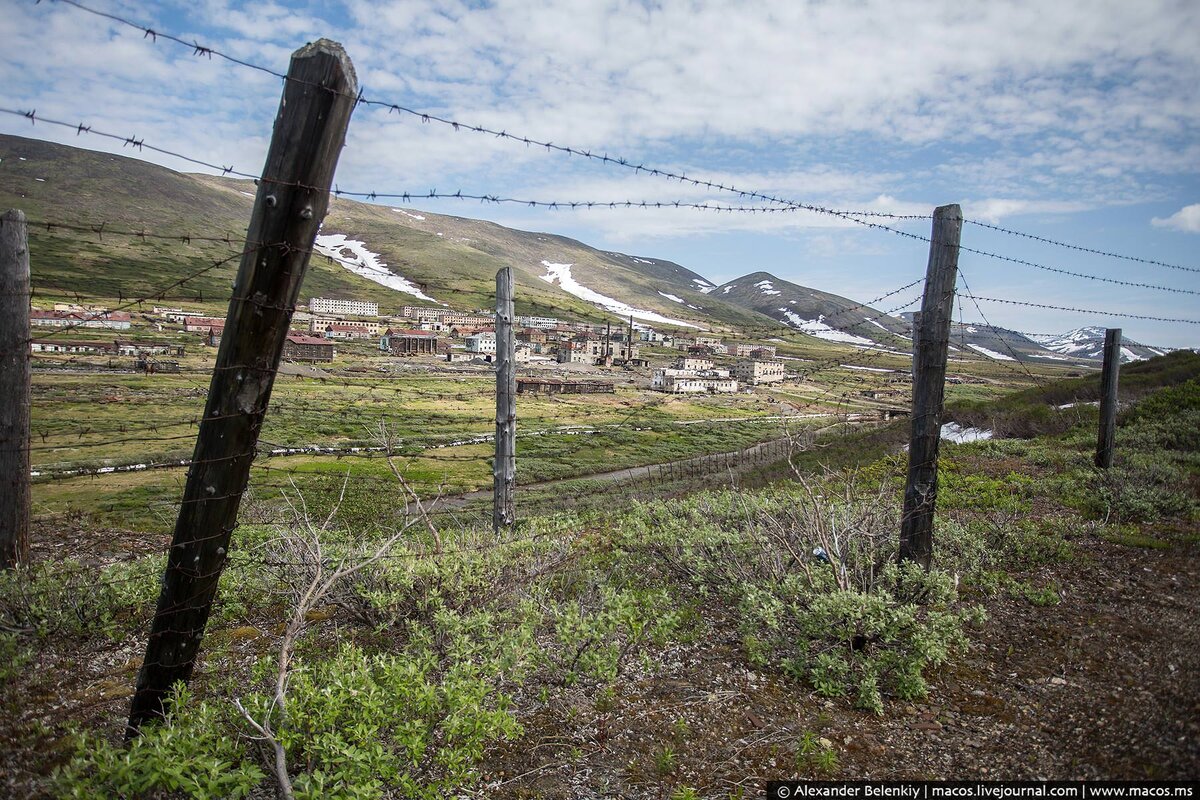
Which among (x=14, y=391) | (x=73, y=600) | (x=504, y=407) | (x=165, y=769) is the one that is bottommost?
(x=73, y=600)

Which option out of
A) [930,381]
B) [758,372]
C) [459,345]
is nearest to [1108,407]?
[930,381]

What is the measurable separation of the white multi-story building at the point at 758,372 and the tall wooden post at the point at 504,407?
84886 millimetres

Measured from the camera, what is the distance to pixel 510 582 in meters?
6.22

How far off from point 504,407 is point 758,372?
3473 inches

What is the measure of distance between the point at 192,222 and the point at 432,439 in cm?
17267

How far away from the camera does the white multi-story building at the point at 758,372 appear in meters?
91.4

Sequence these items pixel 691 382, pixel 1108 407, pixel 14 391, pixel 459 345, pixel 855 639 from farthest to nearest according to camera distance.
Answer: pixel 459 345
pixel 691 382
pixel 1108 407
pixel 14 391
pixel 855 639

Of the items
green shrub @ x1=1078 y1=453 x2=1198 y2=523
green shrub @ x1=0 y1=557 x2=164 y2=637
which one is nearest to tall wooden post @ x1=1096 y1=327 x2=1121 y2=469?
green shrub @ x1=1078 y1=453 x2=1198 y2=523

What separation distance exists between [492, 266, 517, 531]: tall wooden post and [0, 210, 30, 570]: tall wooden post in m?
5.07

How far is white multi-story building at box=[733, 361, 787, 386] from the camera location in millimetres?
91375

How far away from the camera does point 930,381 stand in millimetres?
6246

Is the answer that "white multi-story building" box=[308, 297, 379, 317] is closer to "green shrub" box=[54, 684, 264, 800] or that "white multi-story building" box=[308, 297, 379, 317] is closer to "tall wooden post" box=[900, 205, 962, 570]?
"tall wooden post" box=[900, 205, 962, 570]

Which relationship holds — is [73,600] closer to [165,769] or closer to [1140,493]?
[165,769]

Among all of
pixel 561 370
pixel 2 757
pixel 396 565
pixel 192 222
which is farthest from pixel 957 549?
pixel 192 222
